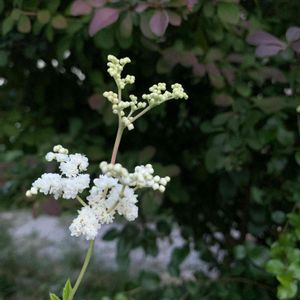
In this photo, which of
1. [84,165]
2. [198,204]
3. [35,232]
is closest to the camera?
[84,165]

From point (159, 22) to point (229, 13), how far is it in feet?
0.71

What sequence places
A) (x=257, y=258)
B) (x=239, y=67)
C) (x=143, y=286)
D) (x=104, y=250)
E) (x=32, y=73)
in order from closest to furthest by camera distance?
(x=257, y=258) → (x=239, y=67) → (x=143, y=286) → (x=32, y=73) → (x=104, y=250)

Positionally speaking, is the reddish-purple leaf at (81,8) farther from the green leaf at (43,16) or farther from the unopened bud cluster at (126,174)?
the unopened bud cluster at (126,174)

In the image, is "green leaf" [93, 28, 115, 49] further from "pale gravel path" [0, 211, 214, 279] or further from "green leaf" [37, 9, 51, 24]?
"pale gravel path" [0, 211, 214, 279]

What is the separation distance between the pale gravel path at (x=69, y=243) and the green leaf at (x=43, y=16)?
5.38ft

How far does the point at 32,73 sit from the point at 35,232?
2215mm

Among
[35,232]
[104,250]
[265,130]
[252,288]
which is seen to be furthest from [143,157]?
[35,232]

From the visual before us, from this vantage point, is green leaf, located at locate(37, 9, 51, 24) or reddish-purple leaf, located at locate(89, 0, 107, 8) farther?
green leaf, located at locate(37, 9, 51, 24)

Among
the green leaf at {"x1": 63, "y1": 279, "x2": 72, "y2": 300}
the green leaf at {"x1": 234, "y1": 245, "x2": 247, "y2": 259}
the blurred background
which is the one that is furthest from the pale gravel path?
the green leaf at {"x1": 63, "y1": 279, "x2": 72, "y2": 300}

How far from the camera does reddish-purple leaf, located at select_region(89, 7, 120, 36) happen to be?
146cm

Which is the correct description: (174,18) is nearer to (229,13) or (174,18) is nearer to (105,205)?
(229,13)

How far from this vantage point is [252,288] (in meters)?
1.84

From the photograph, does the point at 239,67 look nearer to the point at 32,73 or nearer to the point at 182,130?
the point at 182,130

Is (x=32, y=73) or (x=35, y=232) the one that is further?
(x=35, y=232)
